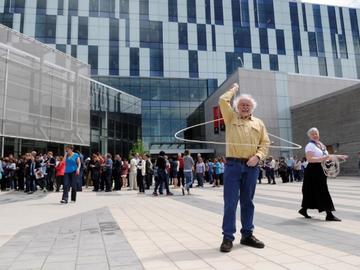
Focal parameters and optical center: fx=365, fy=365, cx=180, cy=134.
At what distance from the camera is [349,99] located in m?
28.0

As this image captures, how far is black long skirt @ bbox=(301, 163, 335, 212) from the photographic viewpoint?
688 centimetres

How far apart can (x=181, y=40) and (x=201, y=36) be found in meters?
3.09

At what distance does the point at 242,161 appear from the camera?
15.3 feet

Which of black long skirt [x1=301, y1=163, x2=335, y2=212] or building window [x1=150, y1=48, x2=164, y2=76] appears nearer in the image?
black long skirt [x1=301, y1=163, x2=335, y2=212]

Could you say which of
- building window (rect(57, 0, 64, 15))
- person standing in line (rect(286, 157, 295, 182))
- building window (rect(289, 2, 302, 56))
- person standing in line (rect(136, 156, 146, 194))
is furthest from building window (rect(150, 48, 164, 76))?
person standing in line (rect(136, 156, 146, 194))

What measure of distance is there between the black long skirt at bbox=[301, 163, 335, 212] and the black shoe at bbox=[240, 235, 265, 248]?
2785 millimetres

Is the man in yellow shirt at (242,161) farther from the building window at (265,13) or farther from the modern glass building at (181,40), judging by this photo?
the building window at (265,13)

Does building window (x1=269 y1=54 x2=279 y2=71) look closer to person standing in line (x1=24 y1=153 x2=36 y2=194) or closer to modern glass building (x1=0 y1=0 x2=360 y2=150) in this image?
modern glass building (x1=0 y1=0 x2=360 y2=150)

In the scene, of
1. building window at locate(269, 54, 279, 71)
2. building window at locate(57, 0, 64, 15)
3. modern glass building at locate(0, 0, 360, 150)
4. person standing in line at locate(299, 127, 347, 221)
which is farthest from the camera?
building window at locate(269, 54, 279, 71)

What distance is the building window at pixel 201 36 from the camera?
52.7 metres

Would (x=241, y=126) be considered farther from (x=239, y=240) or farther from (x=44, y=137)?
(x=44, y=137)

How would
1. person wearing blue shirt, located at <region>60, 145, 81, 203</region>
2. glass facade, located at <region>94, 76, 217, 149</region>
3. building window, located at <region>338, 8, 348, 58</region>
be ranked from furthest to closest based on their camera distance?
building window, located at <region>338, 8, 348, 58</region> → glass facade, located at <region>94, 76, 217, 149</region> → person wearing blue shirt, located at <region>60, 145, 81, 203</region>

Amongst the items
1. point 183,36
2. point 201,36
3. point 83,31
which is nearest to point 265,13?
point 201,36

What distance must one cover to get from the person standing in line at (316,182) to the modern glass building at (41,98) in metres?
18.1
